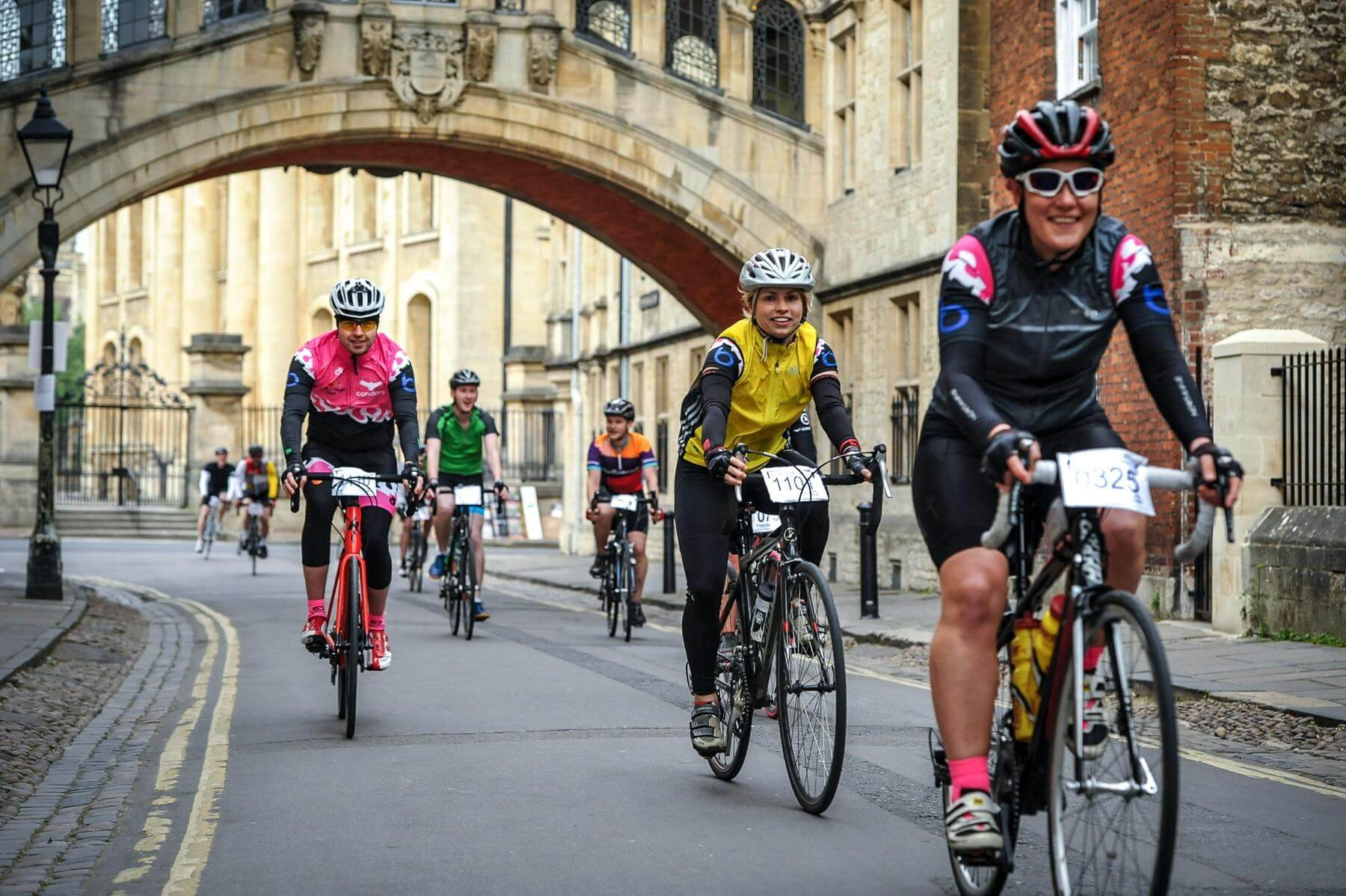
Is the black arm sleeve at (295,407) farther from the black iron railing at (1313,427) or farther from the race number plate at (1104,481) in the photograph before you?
the black iron railing at (1313,427)

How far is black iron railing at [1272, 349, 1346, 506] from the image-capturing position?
42.7 feet

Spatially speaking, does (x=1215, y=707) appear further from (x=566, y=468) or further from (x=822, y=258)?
(x=566, y=468)

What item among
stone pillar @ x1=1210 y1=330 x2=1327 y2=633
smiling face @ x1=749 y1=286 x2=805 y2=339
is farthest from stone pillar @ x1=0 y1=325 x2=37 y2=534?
smiling face @ x1=749 y1=286 x2=805 y2=339

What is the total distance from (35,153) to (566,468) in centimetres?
1885

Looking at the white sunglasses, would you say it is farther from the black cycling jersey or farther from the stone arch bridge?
the stone arch bridge

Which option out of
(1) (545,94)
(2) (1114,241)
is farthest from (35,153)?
(2) (1114,241)

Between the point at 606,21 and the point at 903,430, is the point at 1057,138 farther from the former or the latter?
the point at 606,21

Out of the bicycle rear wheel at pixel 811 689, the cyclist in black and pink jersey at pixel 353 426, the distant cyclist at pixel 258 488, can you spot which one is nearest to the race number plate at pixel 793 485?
the bicycle rear wheel at pixel 811 689

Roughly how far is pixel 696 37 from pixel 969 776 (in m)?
21.3

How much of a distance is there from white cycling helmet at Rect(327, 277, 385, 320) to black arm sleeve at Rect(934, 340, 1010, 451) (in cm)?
464

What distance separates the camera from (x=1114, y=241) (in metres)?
4.70

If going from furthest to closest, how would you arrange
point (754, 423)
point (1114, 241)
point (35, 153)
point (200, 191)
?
point (200, 191) → point (35, 153) → point (754, 423) → point (1114, 241)

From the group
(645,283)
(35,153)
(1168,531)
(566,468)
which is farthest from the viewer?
(566,468)

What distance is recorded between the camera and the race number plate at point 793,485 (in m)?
6.47
